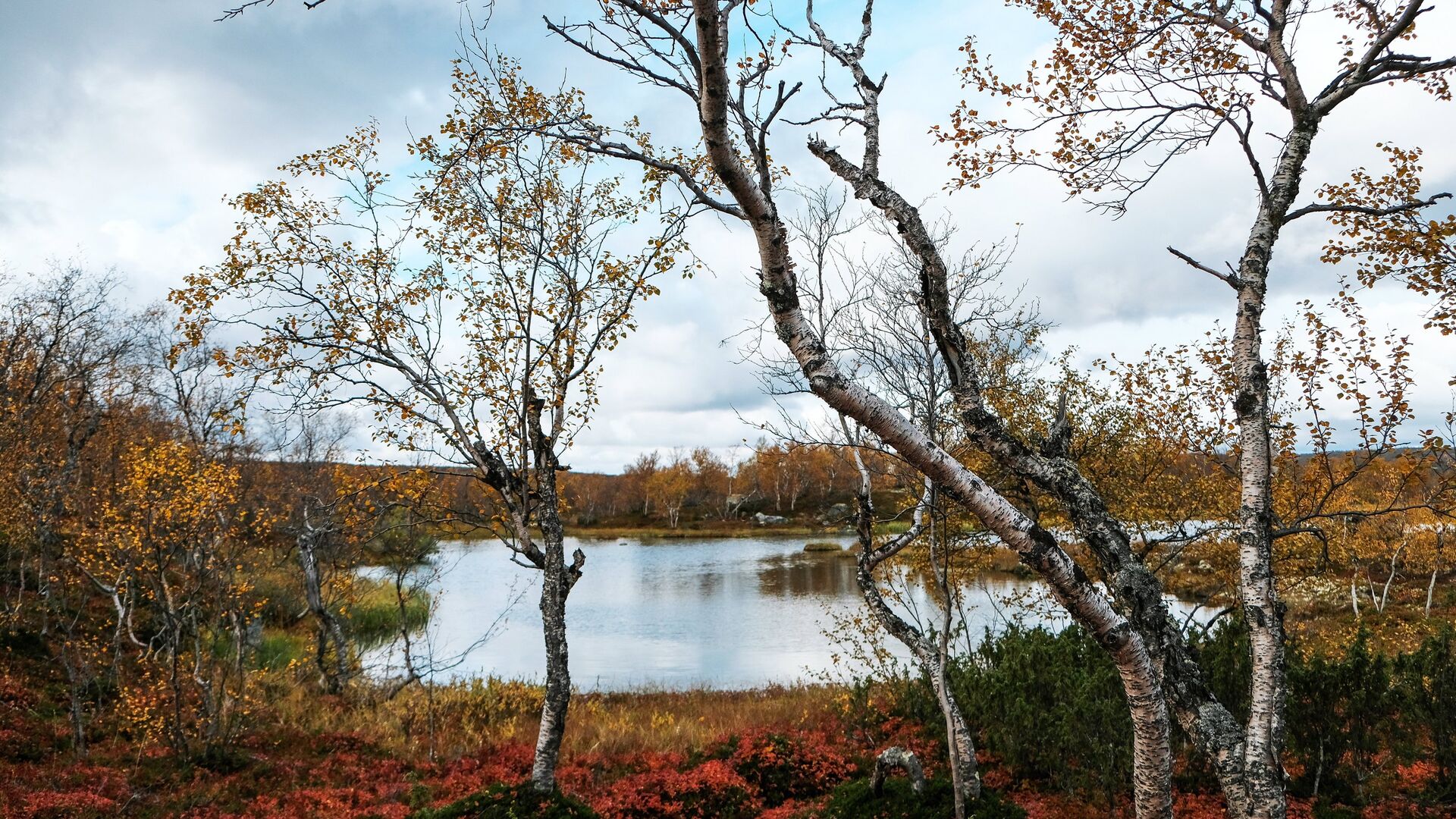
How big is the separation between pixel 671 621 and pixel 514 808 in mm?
22689

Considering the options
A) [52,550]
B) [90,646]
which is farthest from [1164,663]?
[52,550]

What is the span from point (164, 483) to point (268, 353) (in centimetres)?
A: 404

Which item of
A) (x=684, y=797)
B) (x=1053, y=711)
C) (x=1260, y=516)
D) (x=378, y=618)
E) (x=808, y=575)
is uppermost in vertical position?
(x=1260, y=516)

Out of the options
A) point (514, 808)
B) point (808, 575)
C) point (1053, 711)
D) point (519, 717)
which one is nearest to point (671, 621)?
point (808, 575)

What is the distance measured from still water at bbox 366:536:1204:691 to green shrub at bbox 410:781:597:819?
576 centimetres

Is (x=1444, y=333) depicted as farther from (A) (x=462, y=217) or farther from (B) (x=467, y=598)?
(B) (x=467, y=598)

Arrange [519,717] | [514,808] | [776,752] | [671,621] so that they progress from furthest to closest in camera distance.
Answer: [671,621]
[519,717]
[776,752]
[514,808]

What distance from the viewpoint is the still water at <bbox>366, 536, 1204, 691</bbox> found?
20953mm

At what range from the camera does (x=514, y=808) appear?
25.3 feet

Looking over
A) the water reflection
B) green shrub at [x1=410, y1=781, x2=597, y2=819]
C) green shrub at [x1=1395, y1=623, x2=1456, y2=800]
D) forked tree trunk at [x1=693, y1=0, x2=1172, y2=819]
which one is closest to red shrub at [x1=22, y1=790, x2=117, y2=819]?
green shrub at [x1=410, y1=781, x2=597, y2=819]

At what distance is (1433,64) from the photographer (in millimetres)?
5520

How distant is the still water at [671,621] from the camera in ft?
68.7

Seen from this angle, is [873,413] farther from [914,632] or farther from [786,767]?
[786,767]

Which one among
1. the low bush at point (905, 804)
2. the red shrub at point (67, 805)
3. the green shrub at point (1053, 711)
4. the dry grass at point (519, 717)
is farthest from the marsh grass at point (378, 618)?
the low bush at point (905, 804)
